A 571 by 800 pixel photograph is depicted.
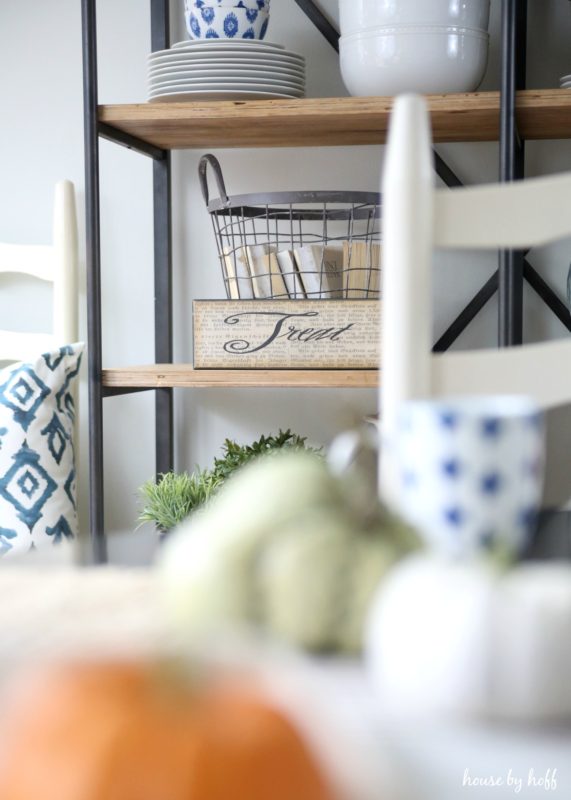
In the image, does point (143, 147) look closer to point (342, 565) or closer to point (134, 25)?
point (134, 25)

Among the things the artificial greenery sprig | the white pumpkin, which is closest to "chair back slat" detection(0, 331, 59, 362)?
the artificial greenery sprig

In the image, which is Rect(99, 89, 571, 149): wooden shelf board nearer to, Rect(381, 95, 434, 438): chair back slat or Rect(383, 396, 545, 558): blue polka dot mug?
Rect(381, 95, 434, 438): chair back slat

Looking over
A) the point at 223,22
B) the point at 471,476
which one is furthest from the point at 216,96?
the point at 471,476

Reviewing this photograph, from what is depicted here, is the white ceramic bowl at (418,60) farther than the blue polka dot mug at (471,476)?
Yes

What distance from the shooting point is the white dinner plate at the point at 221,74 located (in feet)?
4.85

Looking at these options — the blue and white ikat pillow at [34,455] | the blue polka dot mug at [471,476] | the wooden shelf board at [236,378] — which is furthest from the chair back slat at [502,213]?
the blue and white ikat pillow at [34,455]

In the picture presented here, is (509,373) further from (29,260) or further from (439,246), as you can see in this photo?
(29,260)

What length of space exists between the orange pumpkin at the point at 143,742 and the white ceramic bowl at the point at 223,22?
1527 millimetres

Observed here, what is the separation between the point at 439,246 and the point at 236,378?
2.47ft

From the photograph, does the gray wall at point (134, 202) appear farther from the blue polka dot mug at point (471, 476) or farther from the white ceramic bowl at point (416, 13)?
the blue polka dot mug at point (471, 476)

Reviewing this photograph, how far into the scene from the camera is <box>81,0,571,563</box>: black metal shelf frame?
54.8 inches

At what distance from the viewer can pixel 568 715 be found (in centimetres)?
29

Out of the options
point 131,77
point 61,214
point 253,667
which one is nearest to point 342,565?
point 253,667

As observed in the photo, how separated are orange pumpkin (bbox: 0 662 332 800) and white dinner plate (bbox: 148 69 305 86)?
145cm
